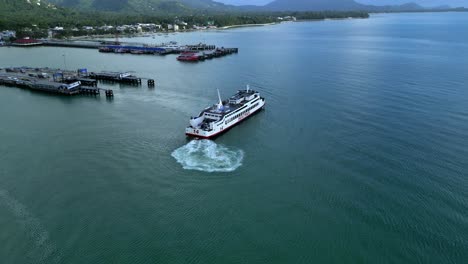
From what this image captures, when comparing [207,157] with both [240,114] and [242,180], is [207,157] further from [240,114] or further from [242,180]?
[240,114]

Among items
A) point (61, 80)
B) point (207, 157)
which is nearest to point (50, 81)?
Answer: point (61, 80)

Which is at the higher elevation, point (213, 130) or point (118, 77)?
point (118, 77)

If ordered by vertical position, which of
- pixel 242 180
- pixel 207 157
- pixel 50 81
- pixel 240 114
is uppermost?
pixel 50 81

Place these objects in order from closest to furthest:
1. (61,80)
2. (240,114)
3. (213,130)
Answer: (213,130)
(240,114)
(61,80)

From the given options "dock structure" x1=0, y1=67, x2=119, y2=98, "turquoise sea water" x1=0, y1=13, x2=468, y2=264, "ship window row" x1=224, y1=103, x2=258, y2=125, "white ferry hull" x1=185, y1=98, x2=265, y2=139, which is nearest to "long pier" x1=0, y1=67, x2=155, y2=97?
"dock structure" x1=0, y1=67, x2=119, y2=98

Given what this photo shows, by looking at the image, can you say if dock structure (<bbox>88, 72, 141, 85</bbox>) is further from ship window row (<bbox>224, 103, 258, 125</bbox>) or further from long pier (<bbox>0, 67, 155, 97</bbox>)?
ship window row (<bbox>224, 103, 258, 125</bbox>)

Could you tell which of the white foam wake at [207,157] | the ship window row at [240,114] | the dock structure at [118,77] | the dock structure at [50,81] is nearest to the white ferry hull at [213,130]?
the ship window row at [240,114]

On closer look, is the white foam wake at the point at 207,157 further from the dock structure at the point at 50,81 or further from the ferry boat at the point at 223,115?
the dock structure at the point at 50,81
